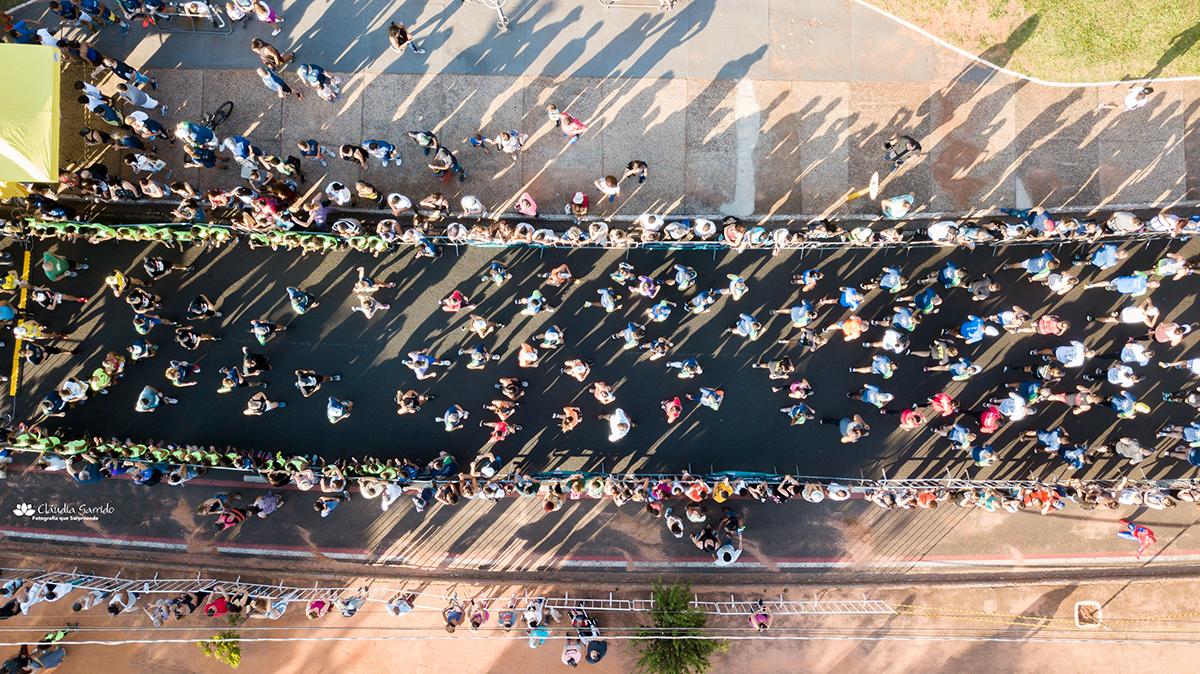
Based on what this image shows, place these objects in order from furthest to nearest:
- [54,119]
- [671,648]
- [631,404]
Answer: [631,404], [671,648], [54,119]

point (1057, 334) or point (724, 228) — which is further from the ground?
point (724, 228)

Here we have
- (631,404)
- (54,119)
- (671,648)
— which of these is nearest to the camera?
(54,119)

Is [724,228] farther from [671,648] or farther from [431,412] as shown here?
[671,648]

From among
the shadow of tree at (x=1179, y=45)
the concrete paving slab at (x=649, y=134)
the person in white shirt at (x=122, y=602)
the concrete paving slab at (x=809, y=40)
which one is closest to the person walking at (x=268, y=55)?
the concrete paving slab at (x=649, y=134)

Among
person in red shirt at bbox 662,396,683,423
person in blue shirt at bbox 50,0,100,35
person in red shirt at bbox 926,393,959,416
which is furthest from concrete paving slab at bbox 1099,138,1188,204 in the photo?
person in blue shirt at bbox 50,0,100,35

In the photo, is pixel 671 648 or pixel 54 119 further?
pixel 671 648

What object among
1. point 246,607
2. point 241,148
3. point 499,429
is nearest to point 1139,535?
point 499,429

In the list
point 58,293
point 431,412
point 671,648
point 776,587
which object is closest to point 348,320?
point 431,412

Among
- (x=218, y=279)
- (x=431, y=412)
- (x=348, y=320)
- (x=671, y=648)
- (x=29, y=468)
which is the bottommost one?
(x=671, y=648)
